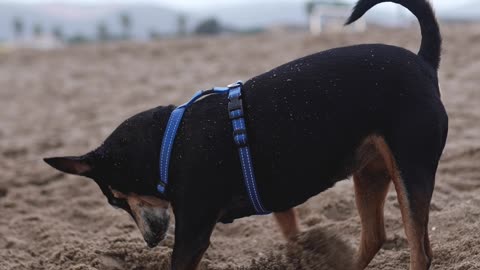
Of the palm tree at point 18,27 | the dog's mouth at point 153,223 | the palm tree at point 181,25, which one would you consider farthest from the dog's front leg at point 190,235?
the palm tree at point 18,27

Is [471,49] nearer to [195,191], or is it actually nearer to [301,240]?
[301,240]

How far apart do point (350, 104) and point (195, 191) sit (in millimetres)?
919

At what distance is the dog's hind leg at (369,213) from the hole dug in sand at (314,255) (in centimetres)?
11

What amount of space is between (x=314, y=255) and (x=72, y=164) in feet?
5.19

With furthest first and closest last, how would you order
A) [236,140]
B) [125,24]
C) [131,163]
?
[125,24]
[131,163]
[236,140]

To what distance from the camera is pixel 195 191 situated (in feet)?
11.2

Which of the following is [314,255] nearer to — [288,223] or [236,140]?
[288,223]

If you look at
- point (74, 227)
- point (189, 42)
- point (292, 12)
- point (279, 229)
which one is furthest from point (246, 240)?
point (292, 12)

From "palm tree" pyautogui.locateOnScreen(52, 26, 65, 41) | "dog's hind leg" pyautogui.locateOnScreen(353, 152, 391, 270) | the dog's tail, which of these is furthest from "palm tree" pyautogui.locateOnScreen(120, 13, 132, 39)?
the dog's tail

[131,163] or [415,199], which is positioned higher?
[131,163]

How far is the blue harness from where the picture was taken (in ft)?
11.2

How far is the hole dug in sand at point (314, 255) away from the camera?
4.01 m

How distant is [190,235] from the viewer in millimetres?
3432

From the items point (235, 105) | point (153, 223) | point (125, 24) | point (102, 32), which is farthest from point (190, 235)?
point (125, 24)
